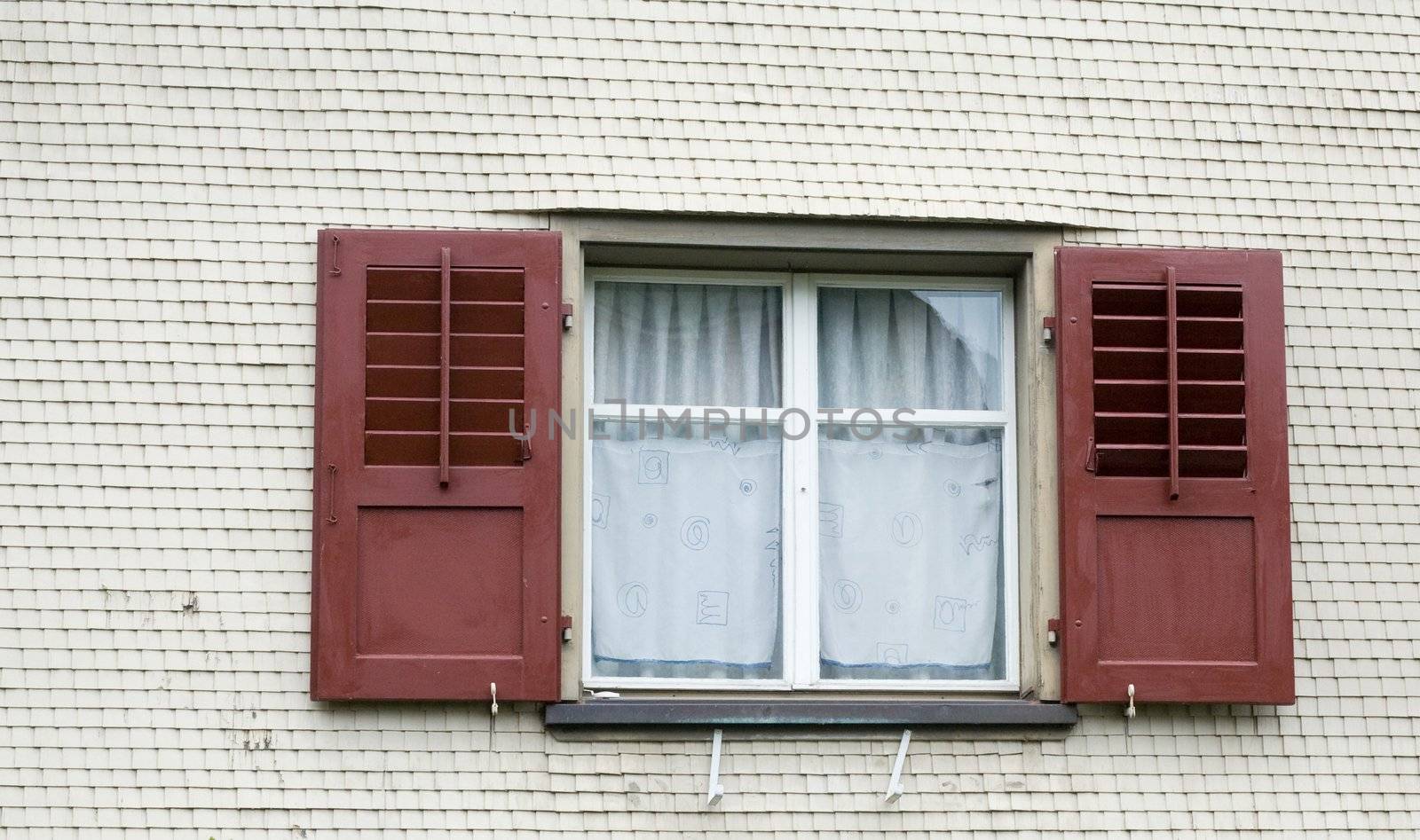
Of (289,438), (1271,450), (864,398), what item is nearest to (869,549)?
(864,398)

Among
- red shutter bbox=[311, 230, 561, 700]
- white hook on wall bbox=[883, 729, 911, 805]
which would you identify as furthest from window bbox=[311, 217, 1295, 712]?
white hook on wall bbox=[883, 729, 911, 805]

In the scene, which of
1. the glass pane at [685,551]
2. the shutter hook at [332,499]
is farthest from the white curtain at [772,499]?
the shutter hook at [332,499]

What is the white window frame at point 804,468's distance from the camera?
5.65m

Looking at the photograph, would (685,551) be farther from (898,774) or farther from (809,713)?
(898,774)

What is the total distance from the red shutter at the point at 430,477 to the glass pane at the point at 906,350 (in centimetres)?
101

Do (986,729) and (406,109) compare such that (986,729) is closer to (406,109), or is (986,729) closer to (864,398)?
(864,398)

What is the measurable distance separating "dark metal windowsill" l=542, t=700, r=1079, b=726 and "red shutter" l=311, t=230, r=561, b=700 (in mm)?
225

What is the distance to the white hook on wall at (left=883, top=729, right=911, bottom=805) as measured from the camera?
543 centimetres

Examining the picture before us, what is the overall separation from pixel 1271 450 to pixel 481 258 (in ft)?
8.53

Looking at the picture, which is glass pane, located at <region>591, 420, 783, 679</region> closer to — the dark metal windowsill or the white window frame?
the white window frame

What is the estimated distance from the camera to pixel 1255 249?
18.9 ft

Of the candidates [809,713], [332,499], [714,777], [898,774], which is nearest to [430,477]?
[332,499]

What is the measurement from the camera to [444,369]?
5367mm

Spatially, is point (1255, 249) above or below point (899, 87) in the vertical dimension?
below
